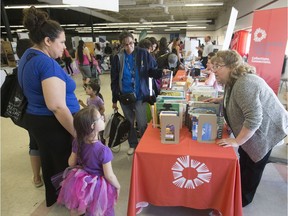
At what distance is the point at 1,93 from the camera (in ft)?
5.73

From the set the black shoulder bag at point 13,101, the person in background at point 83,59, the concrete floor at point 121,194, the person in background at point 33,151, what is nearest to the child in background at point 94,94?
the concrete floor at point 121,194

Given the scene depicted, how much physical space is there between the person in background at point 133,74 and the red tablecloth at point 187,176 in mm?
1014

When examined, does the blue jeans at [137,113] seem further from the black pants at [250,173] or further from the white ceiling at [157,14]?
the white ceiling at [157,14]

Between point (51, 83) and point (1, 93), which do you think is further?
point (1, 93)

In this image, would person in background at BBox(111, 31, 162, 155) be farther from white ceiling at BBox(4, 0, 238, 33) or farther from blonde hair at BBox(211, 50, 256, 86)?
white ceiling at BBox(4, 0, 238, 33)

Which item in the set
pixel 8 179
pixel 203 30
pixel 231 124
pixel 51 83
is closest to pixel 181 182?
pixel 231 124

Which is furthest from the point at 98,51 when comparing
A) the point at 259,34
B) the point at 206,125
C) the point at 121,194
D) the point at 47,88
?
the point at 206,125

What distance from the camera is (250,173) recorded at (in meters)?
1.79

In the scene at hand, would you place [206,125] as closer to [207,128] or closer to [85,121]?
[207,128]

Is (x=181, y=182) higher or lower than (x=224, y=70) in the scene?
lower

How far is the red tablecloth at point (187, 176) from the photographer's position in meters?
1.42

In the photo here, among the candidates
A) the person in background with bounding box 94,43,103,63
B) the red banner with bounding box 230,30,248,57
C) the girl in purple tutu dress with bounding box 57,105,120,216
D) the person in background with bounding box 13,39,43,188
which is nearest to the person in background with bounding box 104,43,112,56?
the person in background with bounding box 94,43,103,63

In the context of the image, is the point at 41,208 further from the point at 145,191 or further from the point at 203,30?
the point at 203,30

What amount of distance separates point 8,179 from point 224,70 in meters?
2.36
